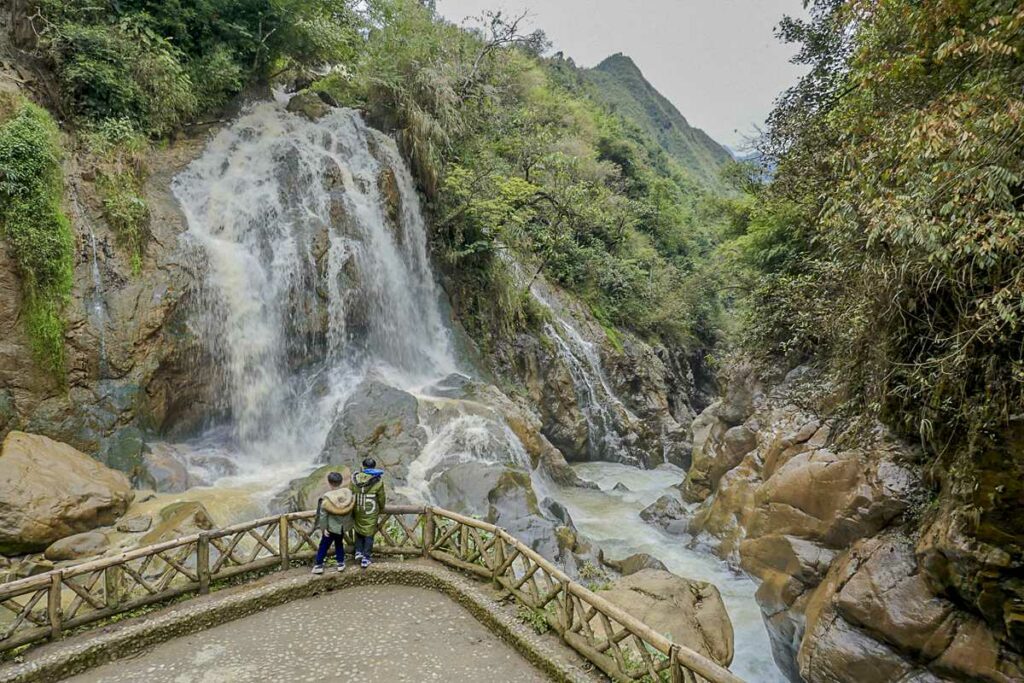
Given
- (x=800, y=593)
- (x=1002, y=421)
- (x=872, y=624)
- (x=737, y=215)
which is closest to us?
(x=1002, y=421)

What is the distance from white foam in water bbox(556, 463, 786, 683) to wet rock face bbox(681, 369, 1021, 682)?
1.42ft

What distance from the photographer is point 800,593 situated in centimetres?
774

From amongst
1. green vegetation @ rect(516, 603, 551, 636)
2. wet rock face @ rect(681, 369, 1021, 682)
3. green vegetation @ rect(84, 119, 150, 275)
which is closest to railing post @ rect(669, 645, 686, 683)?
green vegetation @ rect(516, 603, 551, 636)

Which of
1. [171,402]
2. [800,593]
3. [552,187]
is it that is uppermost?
[552,187]

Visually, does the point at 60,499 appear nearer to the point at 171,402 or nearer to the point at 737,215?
the point at 171,402

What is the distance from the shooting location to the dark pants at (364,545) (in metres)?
7.29

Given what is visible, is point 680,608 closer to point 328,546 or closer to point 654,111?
point 328,546

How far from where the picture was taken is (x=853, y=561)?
271 inches

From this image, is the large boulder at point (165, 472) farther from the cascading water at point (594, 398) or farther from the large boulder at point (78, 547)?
the cascading water at point (594, 398)

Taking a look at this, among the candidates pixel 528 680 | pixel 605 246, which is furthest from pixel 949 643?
pixel 605 246

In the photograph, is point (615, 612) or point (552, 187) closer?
point (615, 612)

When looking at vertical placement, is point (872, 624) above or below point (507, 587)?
below

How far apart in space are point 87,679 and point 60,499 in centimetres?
399

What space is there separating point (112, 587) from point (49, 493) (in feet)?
10.9
